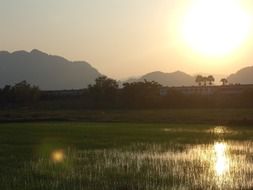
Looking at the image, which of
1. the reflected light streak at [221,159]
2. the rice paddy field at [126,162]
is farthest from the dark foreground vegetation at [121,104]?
the reflected light streak at [221,159]

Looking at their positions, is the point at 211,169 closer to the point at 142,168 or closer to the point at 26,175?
the point at 142,168

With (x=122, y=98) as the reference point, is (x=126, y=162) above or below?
below

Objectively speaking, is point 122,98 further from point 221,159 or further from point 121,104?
point 221,159

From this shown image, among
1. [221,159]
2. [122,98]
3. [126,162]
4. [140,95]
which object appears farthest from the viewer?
[122,98]

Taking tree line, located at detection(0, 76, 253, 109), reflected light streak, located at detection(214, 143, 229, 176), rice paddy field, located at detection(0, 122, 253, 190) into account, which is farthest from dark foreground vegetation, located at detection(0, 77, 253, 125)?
reflected light streak, located at detection(214, 143, 229, 176)

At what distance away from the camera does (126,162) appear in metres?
18.6

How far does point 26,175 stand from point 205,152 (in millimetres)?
9629

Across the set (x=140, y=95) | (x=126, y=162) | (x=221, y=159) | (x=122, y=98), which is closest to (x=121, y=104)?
(x=122, y=98)

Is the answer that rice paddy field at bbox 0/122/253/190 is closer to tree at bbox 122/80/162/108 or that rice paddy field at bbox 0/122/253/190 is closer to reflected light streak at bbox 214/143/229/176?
reflected light streak at bbox 214/143/229/176

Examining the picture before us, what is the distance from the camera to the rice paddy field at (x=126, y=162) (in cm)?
1392

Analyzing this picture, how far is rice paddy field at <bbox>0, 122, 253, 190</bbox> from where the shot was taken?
45.7 feet

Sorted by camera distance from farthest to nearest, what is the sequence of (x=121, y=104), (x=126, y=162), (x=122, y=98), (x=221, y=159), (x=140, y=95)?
1. (x=122, y=98)
2. (x=121, y=104)
3. (x=140, y=95)
4. (x=221, y=159)
5. (x=126, y=162)

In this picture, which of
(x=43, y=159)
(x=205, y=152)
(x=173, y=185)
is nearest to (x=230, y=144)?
(x=205, y=152)

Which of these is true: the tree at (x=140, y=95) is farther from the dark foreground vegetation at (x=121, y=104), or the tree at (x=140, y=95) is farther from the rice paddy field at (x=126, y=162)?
the rice paddy field at (x=126, y=162)
